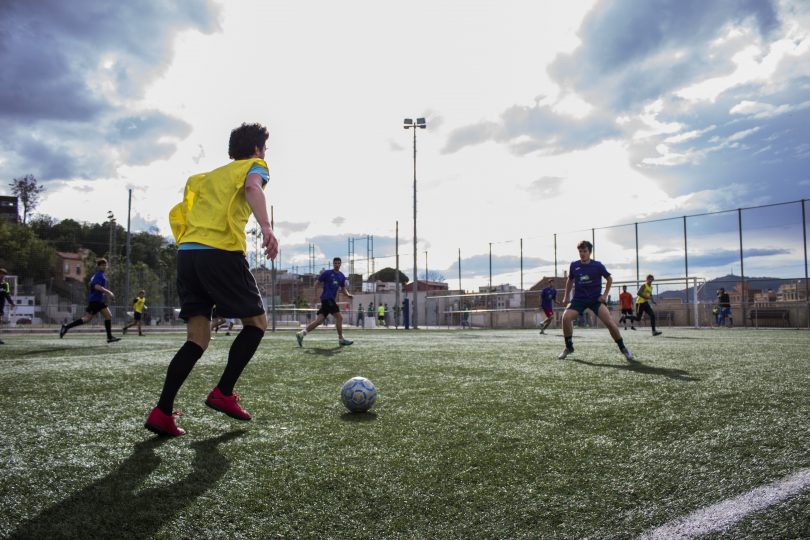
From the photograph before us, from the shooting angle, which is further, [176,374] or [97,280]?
[97,280]

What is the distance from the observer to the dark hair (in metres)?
3.83

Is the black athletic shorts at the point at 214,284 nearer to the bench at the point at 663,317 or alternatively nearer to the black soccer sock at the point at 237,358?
the black soccer sock at the point at 237,358

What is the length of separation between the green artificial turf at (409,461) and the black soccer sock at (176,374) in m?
0.22

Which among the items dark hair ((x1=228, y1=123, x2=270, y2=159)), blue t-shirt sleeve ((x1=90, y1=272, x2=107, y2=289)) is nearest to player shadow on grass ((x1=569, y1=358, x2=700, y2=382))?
dark hair ((x1=228, y1=123, x2=270, y2=159))

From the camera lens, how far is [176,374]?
3389mm

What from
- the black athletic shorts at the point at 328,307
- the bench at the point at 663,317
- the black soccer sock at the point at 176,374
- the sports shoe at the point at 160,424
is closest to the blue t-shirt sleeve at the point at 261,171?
the black soccer sock at the point at 176,374

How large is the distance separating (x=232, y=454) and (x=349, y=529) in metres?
1.09

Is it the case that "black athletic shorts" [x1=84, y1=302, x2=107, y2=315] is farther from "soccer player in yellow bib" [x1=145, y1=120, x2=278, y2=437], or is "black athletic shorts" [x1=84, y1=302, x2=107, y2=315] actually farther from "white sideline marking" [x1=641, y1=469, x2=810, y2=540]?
"white sideline marking" [x1=641, y1=469, x2=810, y2=540]

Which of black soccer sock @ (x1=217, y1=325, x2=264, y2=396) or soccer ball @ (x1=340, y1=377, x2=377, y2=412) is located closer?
Answer: black soccer sock @ (x1=217, y1=325, x2=264, y2=396)

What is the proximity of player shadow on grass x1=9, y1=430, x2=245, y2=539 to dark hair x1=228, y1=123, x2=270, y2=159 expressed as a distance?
2034 mm

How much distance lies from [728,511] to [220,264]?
2.96 m

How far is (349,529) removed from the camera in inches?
86.2

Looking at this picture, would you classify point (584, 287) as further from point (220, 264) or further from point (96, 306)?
point (96, 306)

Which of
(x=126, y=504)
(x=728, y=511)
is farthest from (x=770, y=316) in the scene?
(x=126, y=504)
